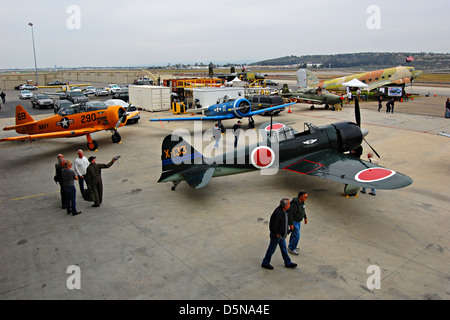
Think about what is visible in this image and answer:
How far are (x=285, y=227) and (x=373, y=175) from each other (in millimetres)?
3827

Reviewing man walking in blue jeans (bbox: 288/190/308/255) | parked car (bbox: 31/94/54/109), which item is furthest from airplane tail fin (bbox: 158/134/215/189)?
parked car (bbox: 31/94/54/109)

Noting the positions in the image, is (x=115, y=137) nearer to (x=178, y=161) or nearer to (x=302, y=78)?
(x=178, y=161)

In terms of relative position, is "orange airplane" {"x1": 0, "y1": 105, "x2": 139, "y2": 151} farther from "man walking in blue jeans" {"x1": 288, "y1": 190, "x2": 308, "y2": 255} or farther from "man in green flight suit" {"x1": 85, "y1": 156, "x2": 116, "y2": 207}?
"man walking in blue jeans" {"x1": 288, "y1": 190, "x2": 308, "y2": 255}

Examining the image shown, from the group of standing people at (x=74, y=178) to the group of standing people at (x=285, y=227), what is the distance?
5132mm

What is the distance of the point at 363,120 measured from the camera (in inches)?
810

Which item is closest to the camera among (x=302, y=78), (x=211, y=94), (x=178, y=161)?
(x=178, y=161)

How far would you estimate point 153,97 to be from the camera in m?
25.6

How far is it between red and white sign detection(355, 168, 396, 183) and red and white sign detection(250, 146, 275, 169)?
8.68 feet

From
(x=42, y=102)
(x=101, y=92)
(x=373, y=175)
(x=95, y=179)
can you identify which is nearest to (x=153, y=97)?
(x=42, y=102)

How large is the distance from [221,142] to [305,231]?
9.10 metres

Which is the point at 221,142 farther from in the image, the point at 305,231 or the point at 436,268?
the point at 436,268

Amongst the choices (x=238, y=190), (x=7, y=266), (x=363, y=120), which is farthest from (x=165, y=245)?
(x=363, y=120)

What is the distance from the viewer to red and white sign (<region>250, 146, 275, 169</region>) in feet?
30.6

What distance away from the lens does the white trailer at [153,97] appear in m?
25.6
